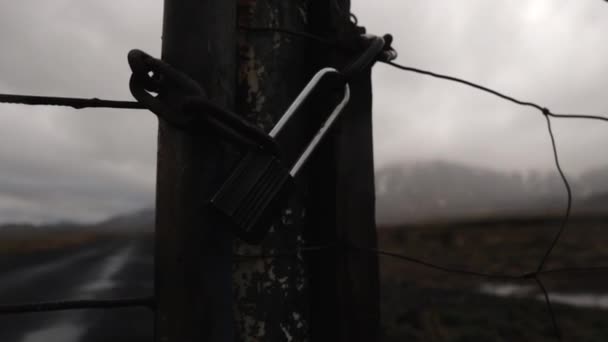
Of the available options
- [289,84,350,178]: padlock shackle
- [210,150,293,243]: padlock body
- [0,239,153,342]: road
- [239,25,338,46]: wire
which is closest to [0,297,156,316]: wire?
[210,150,293,243]: padlock body

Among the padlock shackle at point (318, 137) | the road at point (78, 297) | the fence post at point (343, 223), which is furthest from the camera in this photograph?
the road at point (78, 297)

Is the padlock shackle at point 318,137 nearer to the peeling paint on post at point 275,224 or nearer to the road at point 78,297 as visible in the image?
the peeling paint on post at point 275,224

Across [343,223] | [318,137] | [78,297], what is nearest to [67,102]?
[318,137]

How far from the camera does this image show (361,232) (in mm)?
884

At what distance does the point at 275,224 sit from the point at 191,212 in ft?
0.68

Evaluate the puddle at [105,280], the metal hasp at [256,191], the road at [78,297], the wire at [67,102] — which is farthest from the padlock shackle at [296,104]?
the puddle at [105,280]

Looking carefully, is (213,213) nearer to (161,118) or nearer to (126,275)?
(161,118)

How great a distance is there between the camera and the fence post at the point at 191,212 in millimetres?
608

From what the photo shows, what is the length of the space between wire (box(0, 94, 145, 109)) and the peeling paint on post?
201 millimetres

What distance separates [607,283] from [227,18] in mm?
31055

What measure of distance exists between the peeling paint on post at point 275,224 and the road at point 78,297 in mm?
7751

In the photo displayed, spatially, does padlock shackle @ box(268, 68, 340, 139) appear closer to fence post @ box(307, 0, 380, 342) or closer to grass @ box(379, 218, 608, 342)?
fence post @ box(307, 0, 380, 342)

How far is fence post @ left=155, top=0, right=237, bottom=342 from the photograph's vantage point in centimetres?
61

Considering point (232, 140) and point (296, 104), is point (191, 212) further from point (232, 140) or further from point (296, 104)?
point (296, 104)
